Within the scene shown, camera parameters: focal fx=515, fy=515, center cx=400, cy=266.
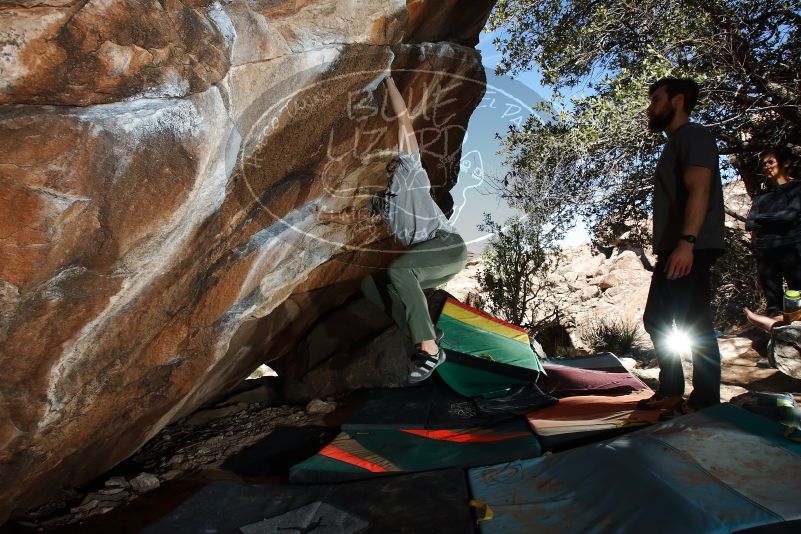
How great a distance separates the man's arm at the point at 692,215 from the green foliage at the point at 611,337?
5664 millimetres

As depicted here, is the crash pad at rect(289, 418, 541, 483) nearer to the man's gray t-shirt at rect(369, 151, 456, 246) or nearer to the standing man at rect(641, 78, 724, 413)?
the standing man at rect(641, 78, 724, 413)

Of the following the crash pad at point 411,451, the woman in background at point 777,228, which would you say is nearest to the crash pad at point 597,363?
the woman in background at point 777,228

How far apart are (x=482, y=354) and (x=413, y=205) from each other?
2379 millimetres

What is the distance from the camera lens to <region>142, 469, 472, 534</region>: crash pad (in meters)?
2.43

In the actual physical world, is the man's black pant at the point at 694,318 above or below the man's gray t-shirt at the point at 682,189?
below

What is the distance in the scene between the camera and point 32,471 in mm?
2742

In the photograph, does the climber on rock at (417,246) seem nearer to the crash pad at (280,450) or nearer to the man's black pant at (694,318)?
the crash pad at (280,450)

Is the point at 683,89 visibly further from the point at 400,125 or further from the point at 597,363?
the point at 597,363

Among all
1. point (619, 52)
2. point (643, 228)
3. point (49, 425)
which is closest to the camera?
point (49, 425)

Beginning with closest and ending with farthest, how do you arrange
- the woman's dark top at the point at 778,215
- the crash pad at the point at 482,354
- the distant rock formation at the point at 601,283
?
the woman's dark top at the point at 778,215 → the crash pad at the point at 482,354 → the distant rock formation at the point at 601,283

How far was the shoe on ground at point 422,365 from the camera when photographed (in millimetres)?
3568

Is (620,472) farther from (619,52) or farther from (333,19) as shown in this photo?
(619,52)

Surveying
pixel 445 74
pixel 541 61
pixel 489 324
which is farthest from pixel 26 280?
pixel 541 61

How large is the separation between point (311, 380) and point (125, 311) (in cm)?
289
